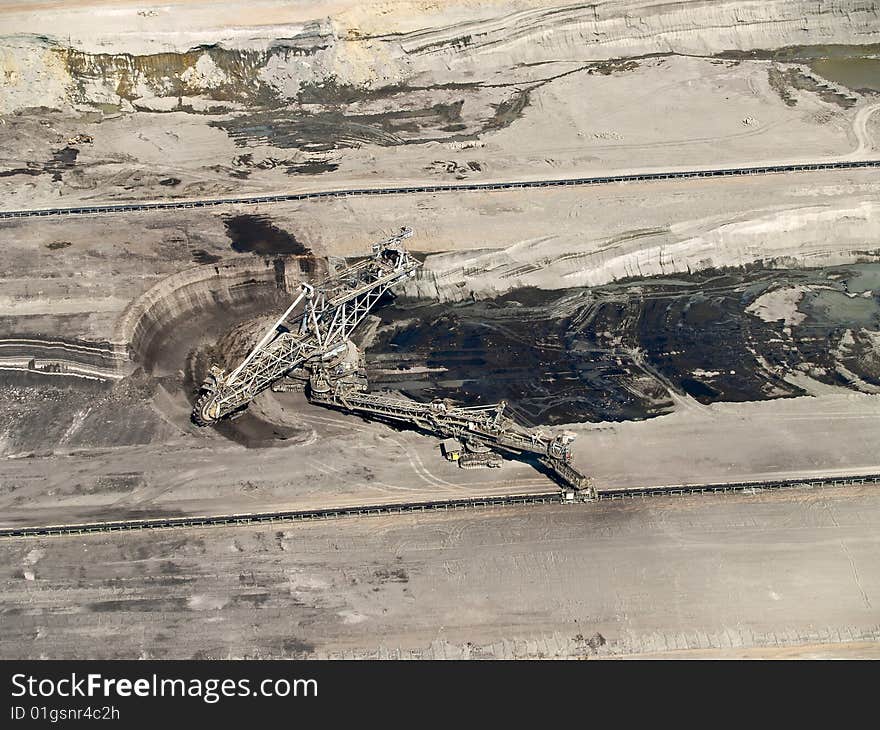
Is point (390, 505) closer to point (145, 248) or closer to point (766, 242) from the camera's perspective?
point (145, 248)

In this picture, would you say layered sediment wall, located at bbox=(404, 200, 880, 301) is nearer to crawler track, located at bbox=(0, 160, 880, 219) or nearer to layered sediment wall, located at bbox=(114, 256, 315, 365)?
crawler track, located at bbox=(0, 160, 880, 219)

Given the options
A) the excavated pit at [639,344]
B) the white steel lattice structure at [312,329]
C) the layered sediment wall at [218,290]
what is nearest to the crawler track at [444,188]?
the layered sediment wall at [218,290]

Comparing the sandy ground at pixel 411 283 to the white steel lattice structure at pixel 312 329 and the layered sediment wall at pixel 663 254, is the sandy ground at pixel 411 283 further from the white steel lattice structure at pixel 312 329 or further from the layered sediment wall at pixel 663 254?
the white steel lattice structure at pixel 312 329

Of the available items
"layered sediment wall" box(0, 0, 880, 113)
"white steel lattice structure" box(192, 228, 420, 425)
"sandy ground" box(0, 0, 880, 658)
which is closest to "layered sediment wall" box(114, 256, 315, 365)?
"sandy ground" box(0, 0, 880, 658)

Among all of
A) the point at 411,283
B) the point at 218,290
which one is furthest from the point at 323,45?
the point at 411,283

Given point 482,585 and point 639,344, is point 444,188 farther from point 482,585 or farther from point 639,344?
point 482,585

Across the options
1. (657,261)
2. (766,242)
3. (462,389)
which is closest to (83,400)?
(462,389)
